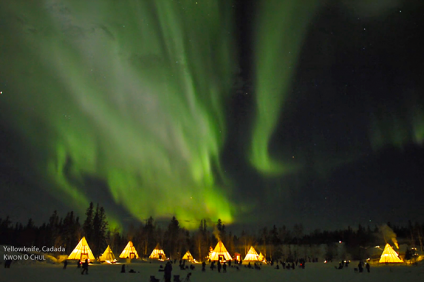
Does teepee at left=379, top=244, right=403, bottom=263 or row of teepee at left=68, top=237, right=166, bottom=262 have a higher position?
row of teepee at left=68, top=237, right=166, bottom=262

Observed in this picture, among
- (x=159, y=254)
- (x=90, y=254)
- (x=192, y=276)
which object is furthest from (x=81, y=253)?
(x=192, y=276)

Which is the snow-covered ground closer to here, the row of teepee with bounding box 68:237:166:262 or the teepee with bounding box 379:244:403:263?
the row of teepee with bounding box 68:237:166:262

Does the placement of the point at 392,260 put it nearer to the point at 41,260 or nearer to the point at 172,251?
the point at 41,260

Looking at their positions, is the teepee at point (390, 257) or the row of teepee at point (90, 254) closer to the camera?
the row of teepee at point (90, 254)

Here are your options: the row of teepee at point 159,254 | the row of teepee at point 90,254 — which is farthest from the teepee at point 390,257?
the row of teepee at point 90,254

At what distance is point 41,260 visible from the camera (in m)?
56.5

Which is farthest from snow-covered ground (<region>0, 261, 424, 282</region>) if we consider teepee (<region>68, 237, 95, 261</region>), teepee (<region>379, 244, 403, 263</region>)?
teepee (<region>379, 244, 403, 263</region>)

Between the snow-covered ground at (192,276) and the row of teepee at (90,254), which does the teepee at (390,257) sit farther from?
the row of teepee at (90,254)

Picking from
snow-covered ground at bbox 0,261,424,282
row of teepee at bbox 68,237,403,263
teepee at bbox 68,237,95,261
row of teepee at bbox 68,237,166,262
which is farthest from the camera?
row of teepee at bbox 68,237,403,263

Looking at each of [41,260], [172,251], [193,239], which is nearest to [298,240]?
[193,239]

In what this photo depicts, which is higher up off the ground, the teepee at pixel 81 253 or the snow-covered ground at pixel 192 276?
the teepee at pixel 81 253

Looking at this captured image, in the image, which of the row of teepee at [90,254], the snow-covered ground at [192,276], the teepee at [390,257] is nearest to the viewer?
the snow-covered ground at [192,276]

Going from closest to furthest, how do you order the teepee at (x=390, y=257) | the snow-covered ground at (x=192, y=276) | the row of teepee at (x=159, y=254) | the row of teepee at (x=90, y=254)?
the snow-covered ground at (x=192, y=276) < the row of teepee at (x=90, y=254) < the row of teepee at (x=159, y=254) < the teepee at (x=390, y=257)

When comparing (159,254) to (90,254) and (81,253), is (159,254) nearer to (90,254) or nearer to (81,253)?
(90,254)
